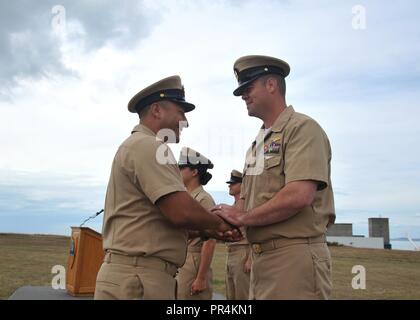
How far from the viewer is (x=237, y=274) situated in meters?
6.67

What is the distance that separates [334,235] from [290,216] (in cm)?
4692

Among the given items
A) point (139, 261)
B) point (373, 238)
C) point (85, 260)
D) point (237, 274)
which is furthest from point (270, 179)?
point (373, 238)

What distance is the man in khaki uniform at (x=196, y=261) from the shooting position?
5.23 meters

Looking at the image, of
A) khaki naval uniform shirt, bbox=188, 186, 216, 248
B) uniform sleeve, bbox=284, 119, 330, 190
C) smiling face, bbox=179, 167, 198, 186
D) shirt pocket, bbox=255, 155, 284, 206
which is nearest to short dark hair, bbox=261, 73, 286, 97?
uniform sleeve, bbox=284, 119, 330, 190

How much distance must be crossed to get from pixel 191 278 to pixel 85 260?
12.2 feet

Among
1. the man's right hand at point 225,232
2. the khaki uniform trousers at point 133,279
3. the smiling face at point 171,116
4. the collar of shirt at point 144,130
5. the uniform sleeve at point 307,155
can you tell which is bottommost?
the khaki uniform trousers at point 133,279

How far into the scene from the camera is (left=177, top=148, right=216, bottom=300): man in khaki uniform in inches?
206

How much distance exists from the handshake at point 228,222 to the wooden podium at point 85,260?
5.24m

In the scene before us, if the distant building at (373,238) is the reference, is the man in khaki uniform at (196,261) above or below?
below

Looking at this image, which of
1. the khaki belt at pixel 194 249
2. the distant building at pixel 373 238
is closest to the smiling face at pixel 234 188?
the khaki belt at pixel 194 249

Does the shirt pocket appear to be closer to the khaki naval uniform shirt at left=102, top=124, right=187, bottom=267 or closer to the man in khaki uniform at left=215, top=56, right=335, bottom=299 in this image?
the man in khaki uniform at left=215, top=56, right=335, bottom=299

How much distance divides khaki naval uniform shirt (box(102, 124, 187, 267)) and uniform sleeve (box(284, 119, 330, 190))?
2.25ft

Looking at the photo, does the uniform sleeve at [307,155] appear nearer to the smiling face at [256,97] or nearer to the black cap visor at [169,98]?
the smiling face at [256,97]

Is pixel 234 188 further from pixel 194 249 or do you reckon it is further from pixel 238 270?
pixel 194 249
